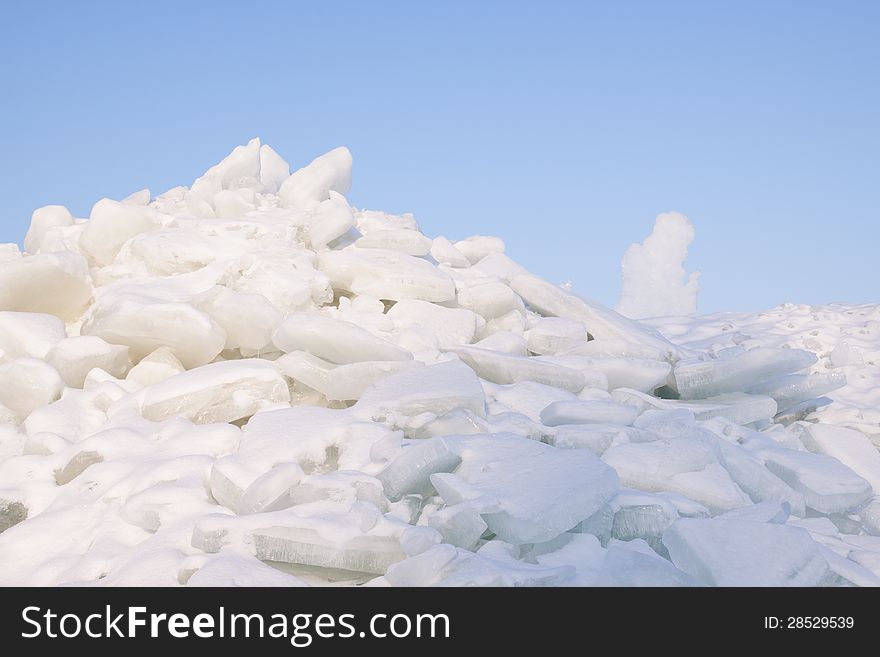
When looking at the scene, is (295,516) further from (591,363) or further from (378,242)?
(378,242)

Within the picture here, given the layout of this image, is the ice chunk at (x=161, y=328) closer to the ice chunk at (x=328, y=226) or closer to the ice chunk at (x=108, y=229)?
the ice chunk at (x=108, y=229)

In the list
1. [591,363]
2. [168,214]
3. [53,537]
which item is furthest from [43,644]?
[168,214]

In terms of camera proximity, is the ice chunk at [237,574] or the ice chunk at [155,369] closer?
the ice chunk at [237,574]

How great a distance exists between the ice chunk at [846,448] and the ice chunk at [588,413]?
52.1 inches

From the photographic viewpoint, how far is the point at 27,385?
4.07 metres

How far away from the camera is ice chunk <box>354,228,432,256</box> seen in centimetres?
543

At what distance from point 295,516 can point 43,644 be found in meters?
0.79

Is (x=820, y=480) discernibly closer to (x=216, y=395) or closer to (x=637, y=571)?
(x=637, y=571)

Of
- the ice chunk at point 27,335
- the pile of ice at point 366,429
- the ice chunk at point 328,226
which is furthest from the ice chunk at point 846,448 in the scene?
the ice chunk at point 27,335

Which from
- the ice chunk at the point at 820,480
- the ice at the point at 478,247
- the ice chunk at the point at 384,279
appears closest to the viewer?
the ice chunk at the point at 820,480

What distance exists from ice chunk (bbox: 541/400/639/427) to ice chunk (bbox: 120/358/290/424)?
1275 mm

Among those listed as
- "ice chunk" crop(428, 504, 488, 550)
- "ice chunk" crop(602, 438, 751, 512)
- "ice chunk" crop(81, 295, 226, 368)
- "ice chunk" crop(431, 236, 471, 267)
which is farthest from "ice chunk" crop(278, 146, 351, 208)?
"ice chunk" crop(428, 504, 488, 550)

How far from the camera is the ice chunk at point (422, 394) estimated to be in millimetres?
3391

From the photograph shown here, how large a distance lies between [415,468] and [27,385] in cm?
234
